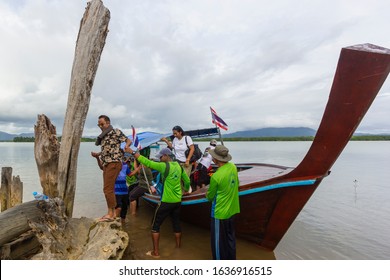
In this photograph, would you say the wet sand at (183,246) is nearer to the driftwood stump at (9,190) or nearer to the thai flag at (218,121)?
the driftwood stump at (9,190)

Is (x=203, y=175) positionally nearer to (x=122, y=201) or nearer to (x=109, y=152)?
(x=122, y=201)

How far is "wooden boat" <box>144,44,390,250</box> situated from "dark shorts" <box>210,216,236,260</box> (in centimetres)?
86

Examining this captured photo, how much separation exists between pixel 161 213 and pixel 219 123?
12.4 feet

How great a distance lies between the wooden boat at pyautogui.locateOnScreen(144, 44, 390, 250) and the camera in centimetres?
292

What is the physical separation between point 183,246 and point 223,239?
1764 millimetres

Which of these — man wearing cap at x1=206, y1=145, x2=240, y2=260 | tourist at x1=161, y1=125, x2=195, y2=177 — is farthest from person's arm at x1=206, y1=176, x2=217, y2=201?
tourist at x1=161, y1=125, x2=195, y2=177

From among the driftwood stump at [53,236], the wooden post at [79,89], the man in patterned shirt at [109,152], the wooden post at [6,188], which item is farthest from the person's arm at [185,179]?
the wooden post at [6,188]

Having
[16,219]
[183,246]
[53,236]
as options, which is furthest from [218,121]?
[16,219]

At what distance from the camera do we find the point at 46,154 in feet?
12.6

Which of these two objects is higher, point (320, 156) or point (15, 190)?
point (320, 156)

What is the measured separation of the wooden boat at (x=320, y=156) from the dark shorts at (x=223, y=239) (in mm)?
859

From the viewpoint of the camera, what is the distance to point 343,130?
3.27 m

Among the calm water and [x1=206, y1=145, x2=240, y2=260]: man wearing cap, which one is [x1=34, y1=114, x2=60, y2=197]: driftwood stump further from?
the calm water

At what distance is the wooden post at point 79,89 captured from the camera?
12.7 ft
